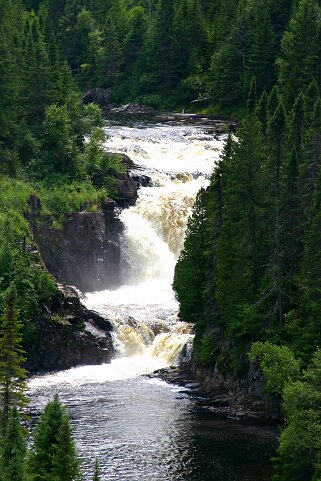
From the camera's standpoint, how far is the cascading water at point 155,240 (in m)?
92.4

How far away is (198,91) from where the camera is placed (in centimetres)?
17862

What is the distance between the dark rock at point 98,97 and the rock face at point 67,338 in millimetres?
105017

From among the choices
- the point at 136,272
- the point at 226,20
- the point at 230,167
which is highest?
the point at 226,20

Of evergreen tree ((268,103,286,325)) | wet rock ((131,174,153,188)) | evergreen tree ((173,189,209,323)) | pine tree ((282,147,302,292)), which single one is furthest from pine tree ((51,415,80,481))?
wet rock ((131,174,153,188))

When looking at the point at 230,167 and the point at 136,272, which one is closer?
the point at 230,167

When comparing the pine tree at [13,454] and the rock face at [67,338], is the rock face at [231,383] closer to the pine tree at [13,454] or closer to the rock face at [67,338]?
the rock face at [67,338]

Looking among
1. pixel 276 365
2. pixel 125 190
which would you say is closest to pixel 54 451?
pixel 276 365

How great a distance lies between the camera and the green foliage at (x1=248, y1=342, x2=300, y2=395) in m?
70.4

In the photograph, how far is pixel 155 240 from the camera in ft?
372

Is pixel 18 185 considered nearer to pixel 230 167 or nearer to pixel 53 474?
pixel 230 167

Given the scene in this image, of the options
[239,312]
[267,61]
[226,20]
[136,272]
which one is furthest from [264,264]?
[226,20]

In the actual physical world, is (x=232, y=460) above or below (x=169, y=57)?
below

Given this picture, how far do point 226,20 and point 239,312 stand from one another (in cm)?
11704

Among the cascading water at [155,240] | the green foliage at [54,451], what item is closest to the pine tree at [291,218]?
the cascading water at [155,240]
